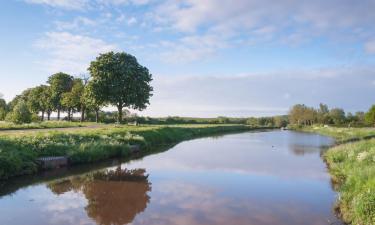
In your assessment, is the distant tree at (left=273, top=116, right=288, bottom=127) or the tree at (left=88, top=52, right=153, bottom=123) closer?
the tree at (left=88, top=52, right=153, bottom=123)

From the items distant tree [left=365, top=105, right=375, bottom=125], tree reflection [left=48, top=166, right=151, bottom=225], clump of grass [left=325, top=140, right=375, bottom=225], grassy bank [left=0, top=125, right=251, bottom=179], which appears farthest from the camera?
distant tree [left=365, top=105, right=375, bottom=125]

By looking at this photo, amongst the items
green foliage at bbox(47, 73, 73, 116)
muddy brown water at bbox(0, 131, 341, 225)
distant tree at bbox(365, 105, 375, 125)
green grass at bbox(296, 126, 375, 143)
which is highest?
green foliage at bbox(47, 73, 73, 116)

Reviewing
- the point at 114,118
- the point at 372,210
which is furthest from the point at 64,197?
the point at 114,118

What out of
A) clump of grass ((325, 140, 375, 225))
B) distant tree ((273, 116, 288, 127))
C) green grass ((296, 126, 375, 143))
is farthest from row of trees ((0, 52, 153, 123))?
distant tree ((273, 116, 288, 127))

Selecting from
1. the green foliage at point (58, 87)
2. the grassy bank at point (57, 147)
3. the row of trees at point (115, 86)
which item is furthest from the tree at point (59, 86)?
the grassy bank at point (57, 147)

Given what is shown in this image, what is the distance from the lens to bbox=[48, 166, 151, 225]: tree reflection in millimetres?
13711

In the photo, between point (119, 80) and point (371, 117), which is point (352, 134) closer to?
point (119, 80)

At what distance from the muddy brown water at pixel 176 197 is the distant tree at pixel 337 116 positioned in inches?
4043

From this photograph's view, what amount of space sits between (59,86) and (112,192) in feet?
241

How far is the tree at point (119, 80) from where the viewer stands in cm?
5900

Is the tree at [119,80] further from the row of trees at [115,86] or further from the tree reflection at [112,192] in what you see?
the tree reflection at [112,192]

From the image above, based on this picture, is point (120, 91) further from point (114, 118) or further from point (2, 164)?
point (2, 164)

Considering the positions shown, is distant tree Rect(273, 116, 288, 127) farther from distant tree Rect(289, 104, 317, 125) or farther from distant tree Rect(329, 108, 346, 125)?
distant tree Rect(329, 108, 346, 125)

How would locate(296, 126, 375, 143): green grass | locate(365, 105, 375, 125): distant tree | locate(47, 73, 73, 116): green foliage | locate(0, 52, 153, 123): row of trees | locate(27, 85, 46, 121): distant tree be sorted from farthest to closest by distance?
locate(365, 105, 375, 125): distant tree < locate(27, 85, 46, 121): distant tree < locate(47, 73, 73, 116): green foliage < locate(0, 52, 153, 123): row of trees < locate(296, 126, 375, 143): green grass
